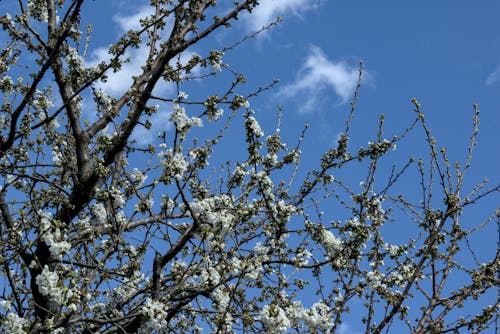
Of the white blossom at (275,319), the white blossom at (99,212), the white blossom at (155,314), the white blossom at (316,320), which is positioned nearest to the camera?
the white blossom at (275,319)

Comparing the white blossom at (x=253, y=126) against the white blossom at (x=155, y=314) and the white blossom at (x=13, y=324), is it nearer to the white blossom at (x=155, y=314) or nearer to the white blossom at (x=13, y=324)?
the white blossom at (x=155, y=314)

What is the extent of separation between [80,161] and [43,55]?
5.57ft

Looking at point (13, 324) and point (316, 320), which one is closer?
point (316, 320)

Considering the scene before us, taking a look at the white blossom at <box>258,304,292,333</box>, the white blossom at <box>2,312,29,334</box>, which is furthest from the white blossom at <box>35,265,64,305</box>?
the white blossom at <box>258,304,292,333</box>

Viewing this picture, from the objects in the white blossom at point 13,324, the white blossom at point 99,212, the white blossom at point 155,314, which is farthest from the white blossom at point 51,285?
the white blossom at point 99,212

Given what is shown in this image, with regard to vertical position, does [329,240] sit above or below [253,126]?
below

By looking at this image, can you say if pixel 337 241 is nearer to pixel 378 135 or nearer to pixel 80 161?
pixel 378 135

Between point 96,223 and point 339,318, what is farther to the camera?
point 96,223

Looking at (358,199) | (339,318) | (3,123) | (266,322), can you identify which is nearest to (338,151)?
(358,199)

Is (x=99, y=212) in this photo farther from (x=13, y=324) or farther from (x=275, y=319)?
(x=275, y=319)

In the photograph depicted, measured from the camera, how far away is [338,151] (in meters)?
8.52

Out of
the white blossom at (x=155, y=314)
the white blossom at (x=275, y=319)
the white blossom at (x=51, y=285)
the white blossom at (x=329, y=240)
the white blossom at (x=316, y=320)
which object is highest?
the white blossom at (x=329, y=240)

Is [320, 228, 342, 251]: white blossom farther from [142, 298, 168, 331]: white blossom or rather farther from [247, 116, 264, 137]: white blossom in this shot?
[142, 298, 168, 331]: white blossom

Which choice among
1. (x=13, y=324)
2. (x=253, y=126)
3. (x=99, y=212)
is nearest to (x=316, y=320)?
(x=253, y=126)
